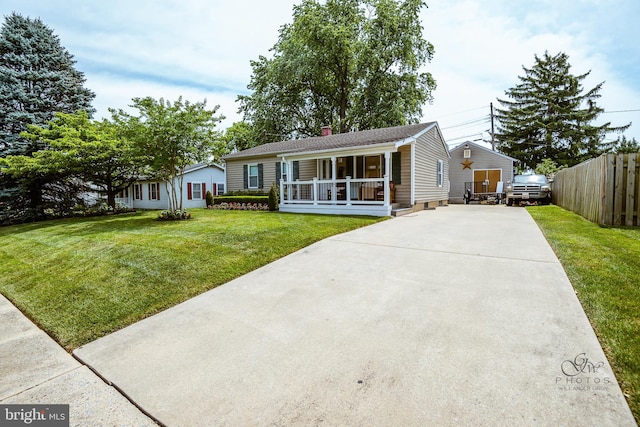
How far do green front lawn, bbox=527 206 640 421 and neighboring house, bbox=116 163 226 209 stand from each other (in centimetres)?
1951

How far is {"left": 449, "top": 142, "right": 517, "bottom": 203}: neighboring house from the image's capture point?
20.5m

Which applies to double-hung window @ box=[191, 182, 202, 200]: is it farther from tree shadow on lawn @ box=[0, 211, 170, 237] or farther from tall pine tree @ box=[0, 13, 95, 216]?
tree shadow on lawn @ box=[0, 211, 170, 237]

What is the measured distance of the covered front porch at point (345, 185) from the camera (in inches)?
446

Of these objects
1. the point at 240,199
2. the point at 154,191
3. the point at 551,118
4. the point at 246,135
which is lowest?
the point at 240,199

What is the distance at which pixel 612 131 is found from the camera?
31.5 m

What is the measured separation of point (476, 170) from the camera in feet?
69.7

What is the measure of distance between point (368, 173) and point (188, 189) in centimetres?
1308

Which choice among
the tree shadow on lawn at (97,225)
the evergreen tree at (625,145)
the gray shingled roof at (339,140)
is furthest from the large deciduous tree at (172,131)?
the evergreen tree at (625,145)

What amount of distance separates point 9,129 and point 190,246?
1777cm

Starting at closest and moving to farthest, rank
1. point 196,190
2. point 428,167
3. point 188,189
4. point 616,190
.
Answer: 1. point 616,190
2. point 428,167
3. point 188,189
4. point 196,190

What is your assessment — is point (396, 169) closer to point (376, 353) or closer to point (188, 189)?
point (376, 353)

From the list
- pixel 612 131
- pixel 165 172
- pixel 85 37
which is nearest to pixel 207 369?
pixel 165 172

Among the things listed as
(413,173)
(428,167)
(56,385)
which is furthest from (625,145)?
(56,385)

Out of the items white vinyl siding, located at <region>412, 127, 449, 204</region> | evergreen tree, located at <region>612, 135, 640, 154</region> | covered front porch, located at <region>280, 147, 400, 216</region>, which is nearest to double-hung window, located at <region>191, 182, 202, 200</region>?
covered front porch, located at <region>280, 147, 400, 216</region>
